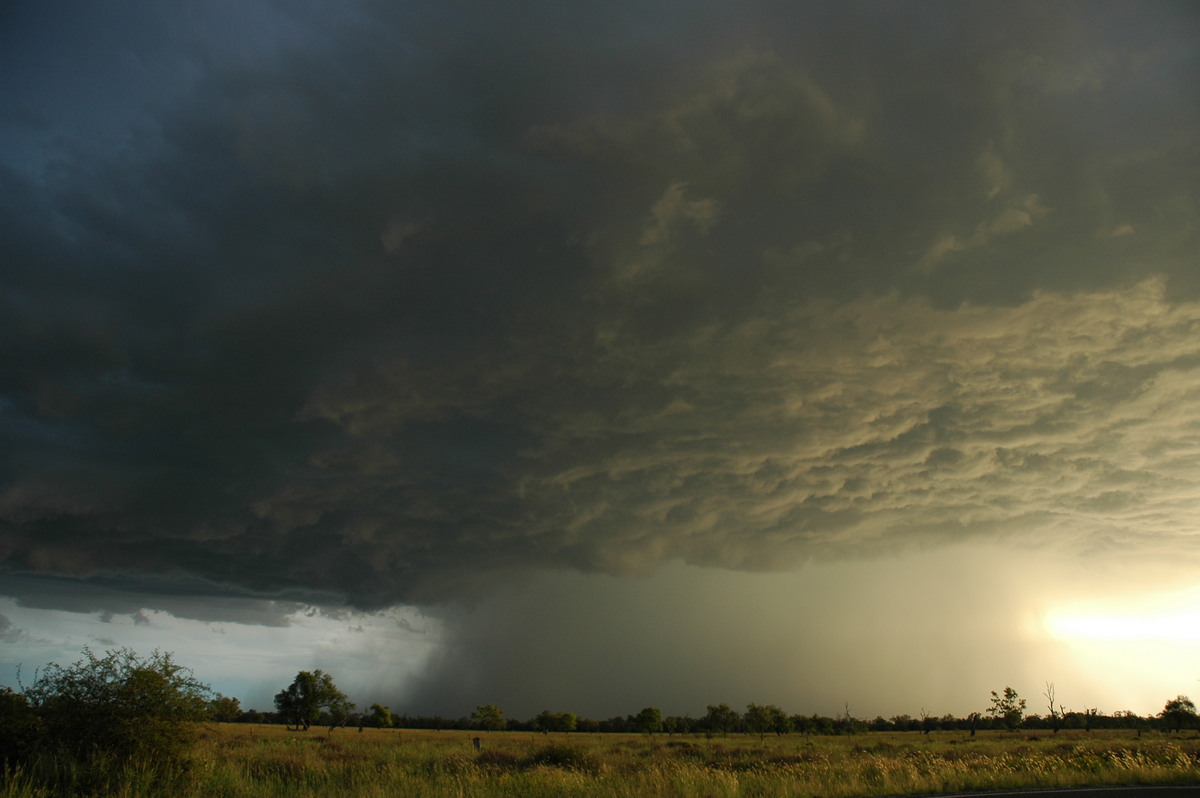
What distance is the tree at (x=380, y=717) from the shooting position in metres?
141

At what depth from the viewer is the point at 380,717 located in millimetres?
141125

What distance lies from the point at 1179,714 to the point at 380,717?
149557mm

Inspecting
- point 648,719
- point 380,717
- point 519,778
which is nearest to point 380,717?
point 380,717

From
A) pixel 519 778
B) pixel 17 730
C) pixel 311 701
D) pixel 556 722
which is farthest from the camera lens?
pixel 556 722

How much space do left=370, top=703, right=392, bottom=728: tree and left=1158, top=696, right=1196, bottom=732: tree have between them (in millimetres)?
147725

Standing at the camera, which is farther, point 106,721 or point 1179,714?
point 1179,714

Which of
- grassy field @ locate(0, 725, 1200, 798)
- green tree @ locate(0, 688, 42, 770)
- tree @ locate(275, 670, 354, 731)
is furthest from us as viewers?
tree @ locate(275, 670, 354, 731)

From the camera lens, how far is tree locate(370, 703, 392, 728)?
463 feet

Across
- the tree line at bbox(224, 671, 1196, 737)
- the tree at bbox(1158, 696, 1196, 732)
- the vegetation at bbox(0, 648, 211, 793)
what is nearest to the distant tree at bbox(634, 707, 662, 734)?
the tree line at bbox(224, 671, 1196, 737)

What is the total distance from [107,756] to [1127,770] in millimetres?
37272

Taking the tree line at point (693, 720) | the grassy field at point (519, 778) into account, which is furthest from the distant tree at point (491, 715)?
the grassy field at point (519, 778)

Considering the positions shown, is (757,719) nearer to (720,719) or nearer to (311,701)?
(720,719)

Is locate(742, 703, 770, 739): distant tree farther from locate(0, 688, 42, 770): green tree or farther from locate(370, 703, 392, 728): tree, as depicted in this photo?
locate(0, 688, 42, 770): green tree

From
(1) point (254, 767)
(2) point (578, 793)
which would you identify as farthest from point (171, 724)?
(2) point (578, 793)
